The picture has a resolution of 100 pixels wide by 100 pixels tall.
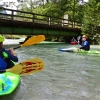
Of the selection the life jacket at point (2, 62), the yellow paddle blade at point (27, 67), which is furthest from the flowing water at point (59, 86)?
the life jacket at point (2, 62)

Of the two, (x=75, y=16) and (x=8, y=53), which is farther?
(x=75, y=16)

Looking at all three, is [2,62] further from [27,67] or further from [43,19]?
[43,19]

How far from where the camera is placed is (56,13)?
151ft

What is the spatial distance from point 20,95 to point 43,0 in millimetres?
44580

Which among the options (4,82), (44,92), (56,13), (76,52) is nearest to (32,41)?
(44,92)

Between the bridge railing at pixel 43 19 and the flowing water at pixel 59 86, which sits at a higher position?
the bridge railing at pixel 43 19

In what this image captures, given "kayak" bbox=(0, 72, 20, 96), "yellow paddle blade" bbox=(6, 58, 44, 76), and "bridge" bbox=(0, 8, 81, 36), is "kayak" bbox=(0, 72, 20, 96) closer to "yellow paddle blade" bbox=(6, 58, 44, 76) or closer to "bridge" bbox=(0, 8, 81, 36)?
"yellow paddle blade" bbox=(6, 58, 44, 76)

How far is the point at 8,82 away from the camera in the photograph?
5.88 m

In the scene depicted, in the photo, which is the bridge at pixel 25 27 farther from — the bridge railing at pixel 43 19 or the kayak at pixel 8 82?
the kayak at pixel 8 82

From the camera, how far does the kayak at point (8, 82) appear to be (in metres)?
5.39

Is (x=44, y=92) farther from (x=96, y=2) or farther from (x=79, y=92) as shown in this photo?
(x=96, y=2)

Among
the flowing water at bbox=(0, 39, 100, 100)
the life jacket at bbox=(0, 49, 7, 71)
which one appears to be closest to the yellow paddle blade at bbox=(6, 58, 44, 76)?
the life jacket at bbox=(0, 49, 7, 71)

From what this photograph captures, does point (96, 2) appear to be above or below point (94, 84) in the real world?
above

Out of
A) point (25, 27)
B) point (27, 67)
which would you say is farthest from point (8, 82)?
point (25, 27)
